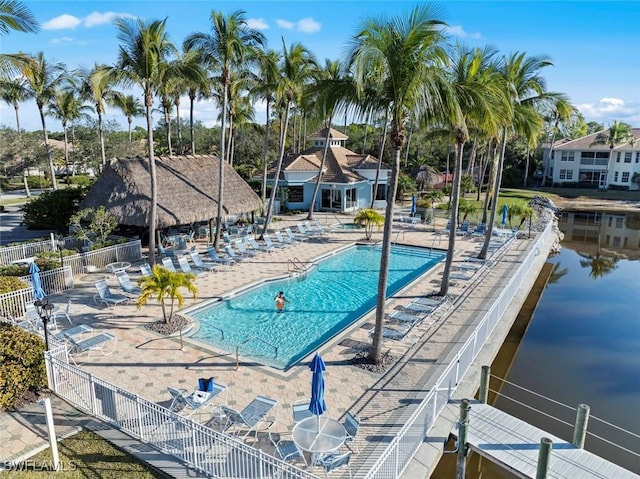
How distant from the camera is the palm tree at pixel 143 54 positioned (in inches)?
625

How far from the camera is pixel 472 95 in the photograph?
11320mm

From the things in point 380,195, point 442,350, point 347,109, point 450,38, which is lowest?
point 442,350

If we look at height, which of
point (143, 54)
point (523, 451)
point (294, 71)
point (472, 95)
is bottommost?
point (523, 451)

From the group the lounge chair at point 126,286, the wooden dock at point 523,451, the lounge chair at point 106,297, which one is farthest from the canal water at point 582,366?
the lounge chair at point 126,286

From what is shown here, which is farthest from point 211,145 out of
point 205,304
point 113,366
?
point 113,366

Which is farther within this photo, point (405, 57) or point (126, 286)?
point (126, 286)

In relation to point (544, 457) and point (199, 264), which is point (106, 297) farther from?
point (544, 457)

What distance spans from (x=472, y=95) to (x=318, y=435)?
897cm

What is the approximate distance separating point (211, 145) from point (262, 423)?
55.0 meters

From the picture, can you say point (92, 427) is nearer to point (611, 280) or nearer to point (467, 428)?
point (467, 428)

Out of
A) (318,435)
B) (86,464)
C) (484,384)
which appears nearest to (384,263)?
(484,384)

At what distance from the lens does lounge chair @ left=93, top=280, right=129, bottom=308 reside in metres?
14.4

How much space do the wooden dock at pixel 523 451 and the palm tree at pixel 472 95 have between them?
6.76 m

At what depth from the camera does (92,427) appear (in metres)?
8.52
